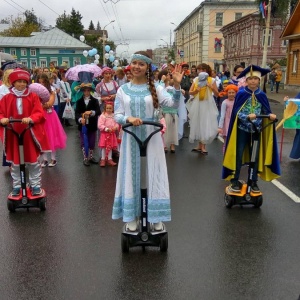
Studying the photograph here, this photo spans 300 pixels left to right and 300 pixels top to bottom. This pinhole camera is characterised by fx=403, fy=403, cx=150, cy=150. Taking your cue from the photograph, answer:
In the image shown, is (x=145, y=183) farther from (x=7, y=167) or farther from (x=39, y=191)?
(x=7, y=167)

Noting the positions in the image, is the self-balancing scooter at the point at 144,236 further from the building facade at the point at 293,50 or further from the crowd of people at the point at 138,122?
the building facade at the point at 293,50

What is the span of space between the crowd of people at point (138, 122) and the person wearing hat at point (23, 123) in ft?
0.04

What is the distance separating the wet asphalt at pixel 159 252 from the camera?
375 cm

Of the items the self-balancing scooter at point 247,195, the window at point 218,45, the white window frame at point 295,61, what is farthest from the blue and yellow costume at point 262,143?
the window at point 218,45

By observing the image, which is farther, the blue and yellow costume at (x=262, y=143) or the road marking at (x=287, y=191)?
the road marking at (x=287, y=191)

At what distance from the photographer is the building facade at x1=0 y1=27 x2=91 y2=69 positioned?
6769 cm

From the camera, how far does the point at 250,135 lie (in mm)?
5855

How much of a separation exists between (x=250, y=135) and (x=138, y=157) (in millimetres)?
2239

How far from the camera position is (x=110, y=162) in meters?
8.77

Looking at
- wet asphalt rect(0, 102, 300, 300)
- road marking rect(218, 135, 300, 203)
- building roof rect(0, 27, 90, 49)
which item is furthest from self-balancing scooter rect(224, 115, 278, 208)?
→ building roof rect(0, 27, 90, 49)

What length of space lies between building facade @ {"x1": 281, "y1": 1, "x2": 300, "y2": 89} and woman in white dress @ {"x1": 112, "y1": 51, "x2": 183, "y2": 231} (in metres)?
31.0

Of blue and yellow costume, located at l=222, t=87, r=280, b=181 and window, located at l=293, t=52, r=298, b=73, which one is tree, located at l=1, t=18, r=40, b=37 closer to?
window, located at l=293, t=52, r=298, b=73

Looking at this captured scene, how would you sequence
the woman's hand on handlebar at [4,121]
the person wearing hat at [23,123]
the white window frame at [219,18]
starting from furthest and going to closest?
1. the white window frame at [219,18]
2. the person wearing hat at [23,123]
3. the woman's hand on handlebar at [4,121]

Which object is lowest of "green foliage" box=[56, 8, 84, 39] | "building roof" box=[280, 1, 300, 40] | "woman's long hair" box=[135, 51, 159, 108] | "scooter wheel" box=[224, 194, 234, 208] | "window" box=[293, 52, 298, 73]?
"scooter wheel" box=[224, 194, 234, 208]
